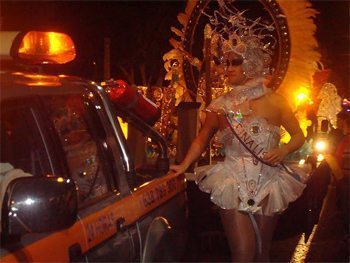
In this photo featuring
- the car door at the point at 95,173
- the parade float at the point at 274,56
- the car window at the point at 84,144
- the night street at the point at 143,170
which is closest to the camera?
the night street at the point at 143,170

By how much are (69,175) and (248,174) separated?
5.24ft

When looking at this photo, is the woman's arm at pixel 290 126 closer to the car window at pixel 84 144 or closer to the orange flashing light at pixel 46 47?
the car window at pixel 84 144

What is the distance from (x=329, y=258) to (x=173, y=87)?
489 centimetres

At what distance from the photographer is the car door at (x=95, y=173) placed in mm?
2713

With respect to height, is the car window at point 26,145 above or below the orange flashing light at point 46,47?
below

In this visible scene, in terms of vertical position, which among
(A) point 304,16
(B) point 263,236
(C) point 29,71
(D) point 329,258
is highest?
(A) point 304,16

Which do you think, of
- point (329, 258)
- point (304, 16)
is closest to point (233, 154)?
point (329, 258)

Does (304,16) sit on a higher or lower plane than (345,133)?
higher

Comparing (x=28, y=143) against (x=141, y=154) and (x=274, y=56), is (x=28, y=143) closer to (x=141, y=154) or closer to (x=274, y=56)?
(x=141, y=154)

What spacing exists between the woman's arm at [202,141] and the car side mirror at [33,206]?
2160 millimetres

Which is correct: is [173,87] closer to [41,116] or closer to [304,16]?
[304,16]

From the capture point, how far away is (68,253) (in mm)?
2336

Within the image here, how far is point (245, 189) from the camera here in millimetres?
4039

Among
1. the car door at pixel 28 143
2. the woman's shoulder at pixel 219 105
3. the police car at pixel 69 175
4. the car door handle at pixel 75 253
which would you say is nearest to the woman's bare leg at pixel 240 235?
the police car at pixel 69 175
